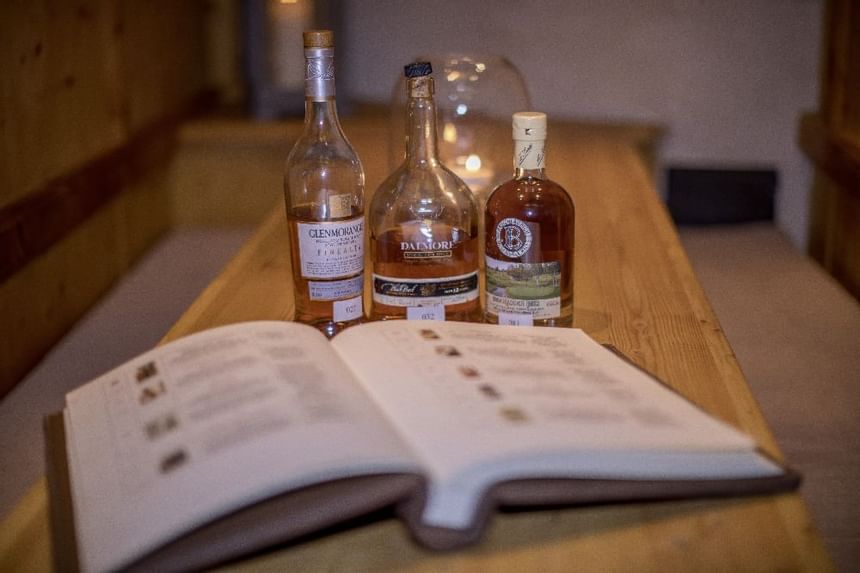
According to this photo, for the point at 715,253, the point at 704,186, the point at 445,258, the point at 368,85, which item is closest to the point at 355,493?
the point at 445,258

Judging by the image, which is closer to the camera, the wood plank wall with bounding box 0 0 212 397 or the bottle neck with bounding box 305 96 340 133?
the bottle neck with bounding box 305 96 340 133

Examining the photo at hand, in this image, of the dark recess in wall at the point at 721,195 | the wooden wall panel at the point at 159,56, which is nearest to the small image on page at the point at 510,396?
the wooden wall panel at the point at 159,56

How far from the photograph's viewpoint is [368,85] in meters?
3.05

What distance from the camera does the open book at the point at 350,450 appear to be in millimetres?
602

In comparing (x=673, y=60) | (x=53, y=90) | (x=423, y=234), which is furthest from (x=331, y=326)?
(x=673, y=60)

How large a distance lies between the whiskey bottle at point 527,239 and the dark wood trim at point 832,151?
131cm

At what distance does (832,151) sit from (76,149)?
1.62 meters

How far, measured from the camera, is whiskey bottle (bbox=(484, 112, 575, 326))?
3.00ft

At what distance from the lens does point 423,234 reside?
986 mm

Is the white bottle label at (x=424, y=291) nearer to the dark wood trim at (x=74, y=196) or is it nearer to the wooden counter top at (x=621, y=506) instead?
the wooden counter top at (x=621, y=506)

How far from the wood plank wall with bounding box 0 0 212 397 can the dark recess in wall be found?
1393mm

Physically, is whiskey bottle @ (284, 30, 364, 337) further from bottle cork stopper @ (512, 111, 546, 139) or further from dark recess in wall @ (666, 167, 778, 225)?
dark recess in wall @ (666, 167, 778, 225)

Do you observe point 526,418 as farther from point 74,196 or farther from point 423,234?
point 74,196

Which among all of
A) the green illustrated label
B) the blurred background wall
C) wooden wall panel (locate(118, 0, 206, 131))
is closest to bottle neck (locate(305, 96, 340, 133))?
the green illustrated label
